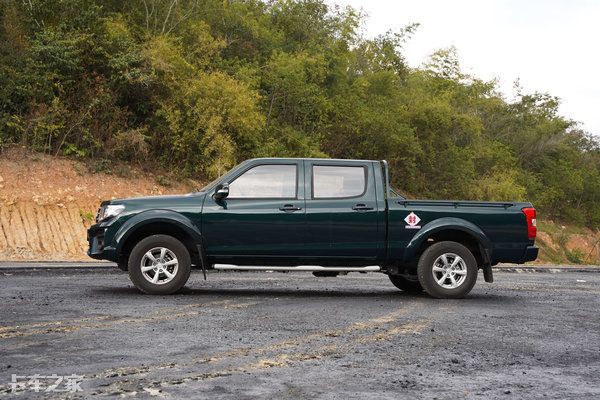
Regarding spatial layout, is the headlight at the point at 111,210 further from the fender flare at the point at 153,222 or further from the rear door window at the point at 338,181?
the rear door window at the point at 338,181

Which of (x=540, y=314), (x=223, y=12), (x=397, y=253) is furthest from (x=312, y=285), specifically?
(x=223, y=12)

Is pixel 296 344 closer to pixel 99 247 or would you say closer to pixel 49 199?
pixel 99 247

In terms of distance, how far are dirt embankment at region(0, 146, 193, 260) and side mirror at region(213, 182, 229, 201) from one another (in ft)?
47.9

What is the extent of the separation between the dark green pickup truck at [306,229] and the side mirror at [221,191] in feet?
0.05

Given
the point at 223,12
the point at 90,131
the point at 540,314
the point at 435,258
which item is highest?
the point at 223,12

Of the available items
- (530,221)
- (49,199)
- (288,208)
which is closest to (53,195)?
(49,199)

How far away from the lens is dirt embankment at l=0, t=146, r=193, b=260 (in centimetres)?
2439

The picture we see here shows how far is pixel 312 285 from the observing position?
44.8 ft

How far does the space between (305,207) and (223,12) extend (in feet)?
88.8

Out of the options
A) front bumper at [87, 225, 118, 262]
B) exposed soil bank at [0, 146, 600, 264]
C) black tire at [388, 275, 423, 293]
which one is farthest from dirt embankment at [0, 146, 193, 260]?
black tire at [388, 275, 423, 293]

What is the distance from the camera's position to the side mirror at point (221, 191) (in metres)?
10.6

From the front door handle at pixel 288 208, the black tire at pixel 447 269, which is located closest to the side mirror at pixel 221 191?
the front door handle at pixel 288 208

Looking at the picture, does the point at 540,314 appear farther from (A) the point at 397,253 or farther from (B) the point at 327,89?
(B) the point at 327,89

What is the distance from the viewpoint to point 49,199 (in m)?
26.1
